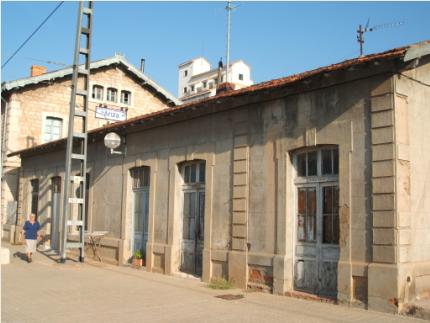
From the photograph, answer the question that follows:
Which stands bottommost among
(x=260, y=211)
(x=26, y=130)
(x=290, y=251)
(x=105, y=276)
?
(x=105, y=276)

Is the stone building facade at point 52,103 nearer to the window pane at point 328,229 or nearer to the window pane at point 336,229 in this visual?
the window pane at point 328,229

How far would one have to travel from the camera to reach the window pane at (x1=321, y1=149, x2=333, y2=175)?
30.8 ft

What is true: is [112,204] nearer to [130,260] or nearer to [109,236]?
[109,236]

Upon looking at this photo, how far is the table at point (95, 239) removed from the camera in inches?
604

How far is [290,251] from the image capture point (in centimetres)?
974

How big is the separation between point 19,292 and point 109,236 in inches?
217

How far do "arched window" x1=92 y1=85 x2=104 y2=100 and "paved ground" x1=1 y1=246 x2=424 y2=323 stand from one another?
14.0 metres

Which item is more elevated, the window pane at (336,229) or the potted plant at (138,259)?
the window pane at (336,229)

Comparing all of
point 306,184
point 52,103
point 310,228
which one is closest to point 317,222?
point 310,228

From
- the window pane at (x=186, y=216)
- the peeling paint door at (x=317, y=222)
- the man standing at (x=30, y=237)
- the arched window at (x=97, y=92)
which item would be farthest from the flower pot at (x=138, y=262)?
the arched window at (x=97, y=92)

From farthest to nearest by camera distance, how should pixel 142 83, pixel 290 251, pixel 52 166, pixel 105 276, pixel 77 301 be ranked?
pixel 142 83, pixel 52 166, pixel 105 276, pixel 290 251, pixel 77 301

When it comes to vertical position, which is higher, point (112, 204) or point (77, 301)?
point (112, 204)

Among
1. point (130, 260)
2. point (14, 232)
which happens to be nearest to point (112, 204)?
point (130, 260)

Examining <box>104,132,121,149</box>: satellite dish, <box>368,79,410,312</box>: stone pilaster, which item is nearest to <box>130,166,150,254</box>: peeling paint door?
<box>104,132,121,149</box>: satellite dish
